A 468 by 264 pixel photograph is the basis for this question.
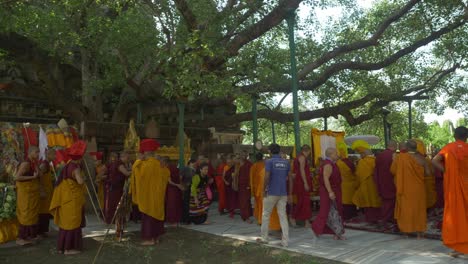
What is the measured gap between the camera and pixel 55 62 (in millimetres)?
11906

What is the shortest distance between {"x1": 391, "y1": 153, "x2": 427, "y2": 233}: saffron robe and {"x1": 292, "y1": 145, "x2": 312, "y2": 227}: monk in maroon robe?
2.01 meters

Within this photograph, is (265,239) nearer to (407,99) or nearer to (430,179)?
(430,179)

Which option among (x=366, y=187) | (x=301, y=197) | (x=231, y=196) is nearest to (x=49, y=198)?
(x=231, y=196)

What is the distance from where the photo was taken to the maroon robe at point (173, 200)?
965 centimetres

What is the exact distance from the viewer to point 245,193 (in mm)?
10367

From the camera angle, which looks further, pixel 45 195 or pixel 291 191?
pixel 45 195

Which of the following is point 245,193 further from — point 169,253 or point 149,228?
point 169,253

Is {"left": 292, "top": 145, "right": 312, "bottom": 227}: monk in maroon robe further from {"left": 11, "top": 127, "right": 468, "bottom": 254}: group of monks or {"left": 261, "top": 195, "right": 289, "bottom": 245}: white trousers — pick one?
{"left": 261, "top": 195, "right": 289, "bottom": 245}: white trousers

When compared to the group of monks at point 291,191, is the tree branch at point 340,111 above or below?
above

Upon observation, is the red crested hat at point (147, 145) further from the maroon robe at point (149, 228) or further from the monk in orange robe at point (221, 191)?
the monk in orange robe at point (221, 191)

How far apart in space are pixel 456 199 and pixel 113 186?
7.01 m

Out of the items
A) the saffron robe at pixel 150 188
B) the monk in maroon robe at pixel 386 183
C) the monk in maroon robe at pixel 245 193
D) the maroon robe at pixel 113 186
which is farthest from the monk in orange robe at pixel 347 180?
the maroon robe at pixel 113 186

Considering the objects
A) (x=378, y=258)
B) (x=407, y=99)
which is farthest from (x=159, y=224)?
(x=407, y=99)

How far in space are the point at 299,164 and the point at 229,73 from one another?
3513 mm
